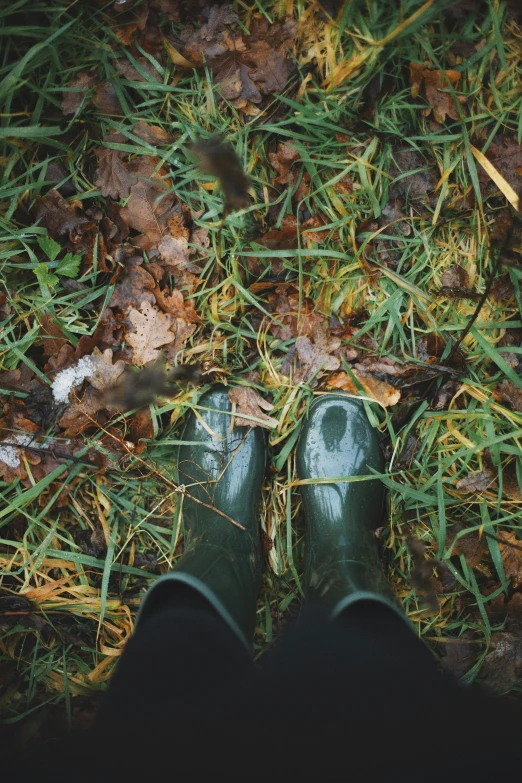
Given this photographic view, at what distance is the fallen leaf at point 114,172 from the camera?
1.97 m

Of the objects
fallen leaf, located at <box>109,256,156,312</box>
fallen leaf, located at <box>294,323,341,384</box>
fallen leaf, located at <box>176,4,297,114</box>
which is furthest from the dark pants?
fallen leaf, located at <box>176,4,297,114</box>

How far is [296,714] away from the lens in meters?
1.15

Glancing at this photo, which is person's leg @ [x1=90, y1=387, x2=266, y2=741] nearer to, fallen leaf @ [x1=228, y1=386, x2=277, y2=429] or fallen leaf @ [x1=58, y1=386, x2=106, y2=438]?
fallen leaf @ [x1=228, y1=386, x2=277, y2=429]

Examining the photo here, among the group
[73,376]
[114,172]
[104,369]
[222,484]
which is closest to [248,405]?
[222,484]

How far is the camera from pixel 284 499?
202 cm

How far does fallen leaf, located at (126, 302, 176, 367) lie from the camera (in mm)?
1949

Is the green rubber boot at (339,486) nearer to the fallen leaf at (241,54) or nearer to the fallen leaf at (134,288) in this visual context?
the fallen leaf at (134,288)

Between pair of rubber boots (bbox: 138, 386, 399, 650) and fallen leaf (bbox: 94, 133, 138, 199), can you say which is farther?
fallen leaf (bbox: 94, 133, 138, 199)

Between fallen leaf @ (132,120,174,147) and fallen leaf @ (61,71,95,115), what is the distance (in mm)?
224

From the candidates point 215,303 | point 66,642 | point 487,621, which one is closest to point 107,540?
point 66,642

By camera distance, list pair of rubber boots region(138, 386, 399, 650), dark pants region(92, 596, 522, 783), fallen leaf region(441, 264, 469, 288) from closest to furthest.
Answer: dark pants region(92, 596, 522, 783)
pair of rubber boots region(138, 386, 399, 650)
fallen leaf region(441, 264, 469, 288)

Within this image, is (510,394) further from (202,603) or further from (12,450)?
(12,450)

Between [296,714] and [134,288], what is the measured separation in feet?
4.81

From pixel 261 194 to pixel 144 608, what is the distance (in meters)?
1.43
